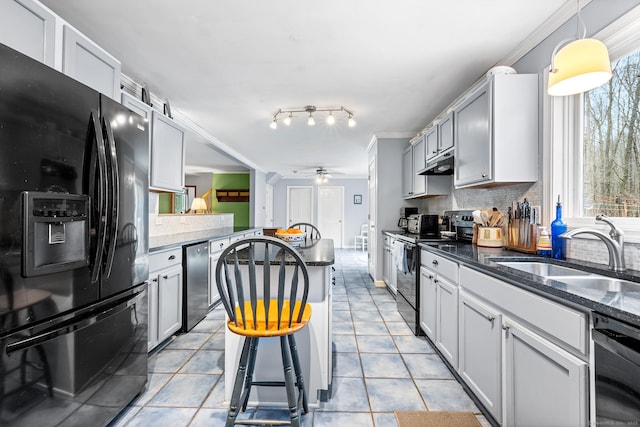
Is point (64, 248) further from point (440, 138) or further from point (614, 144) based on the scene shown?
point (440, 138)

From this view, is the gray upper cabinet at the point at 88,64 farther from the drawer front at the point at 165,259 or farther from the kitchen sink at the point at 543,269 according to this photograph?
the kitchen sink at the point at 543,269

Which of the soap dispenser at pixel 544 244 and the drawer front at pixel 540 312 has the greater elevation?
the soap dispenser at pixel 544 244

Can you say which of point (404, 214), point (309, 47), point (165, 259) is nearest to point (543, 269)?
point (309, 47)

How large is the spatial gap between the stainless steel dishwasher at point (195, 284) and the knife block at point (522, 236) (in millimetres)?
2679

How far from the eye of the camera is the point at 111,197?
1.41m

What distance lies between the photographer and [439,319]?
224cm

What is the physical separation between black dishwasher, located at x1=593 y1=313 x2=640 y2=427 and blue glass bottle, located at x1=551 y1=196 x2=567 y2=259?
100 centimetres

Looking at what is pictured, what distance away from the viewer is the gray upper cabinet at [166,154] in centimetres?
267

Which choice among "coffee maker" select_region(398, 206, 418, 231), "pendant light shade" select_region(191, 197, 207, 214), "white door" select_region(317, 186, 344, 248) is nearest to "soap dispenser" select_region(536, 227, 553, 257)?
"coffee maker" select_region(398, 206, 418, 231)

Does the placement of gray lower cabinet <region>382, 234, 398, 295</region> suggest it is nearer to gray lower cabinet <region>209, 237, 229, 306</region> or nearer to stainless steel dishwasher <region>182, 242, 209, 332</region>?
gray lower cabinet <region>209, 237, 229, 306</region>

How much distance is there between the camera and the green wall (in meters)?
8.41

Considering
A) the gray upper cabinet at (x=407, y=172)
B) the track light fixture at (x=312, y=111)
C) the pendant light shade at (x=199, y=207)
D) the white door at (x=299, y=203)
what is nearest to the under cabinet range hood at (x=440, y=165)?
the gray upper cabinet at (x=407, y=172)

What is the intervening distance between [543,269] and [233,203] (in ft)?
25.1

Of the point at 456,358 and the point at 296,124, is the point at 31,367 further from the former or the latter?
the point at 296,124
